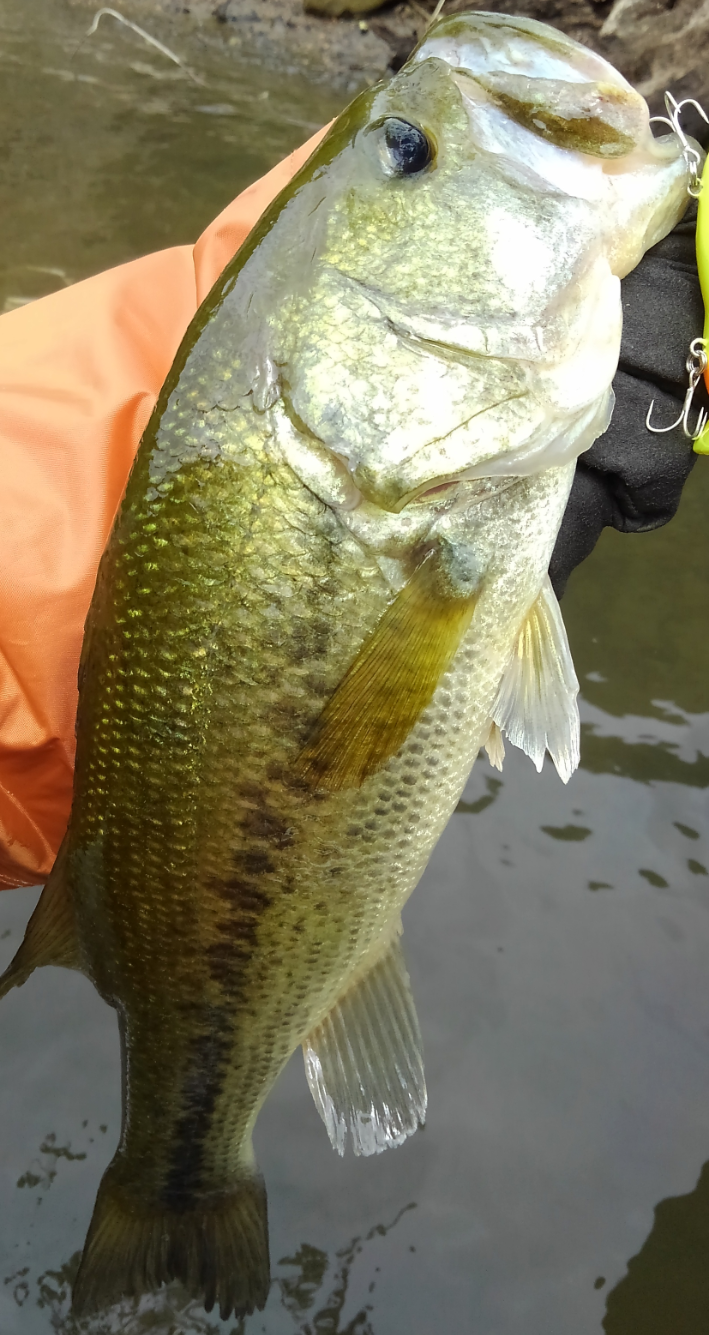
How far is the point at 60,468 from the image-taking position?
1503 millimetres

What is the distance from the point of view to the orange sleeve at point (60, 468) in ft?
4.78

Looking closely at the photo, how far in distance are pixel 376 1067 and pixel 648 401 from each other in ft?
3.79

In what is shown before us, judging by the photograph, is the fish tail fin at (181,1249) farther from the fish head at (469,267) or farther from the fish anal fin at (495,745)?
the fish head at (469,267)

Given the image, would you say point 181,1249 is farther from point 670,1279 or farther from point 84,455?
point 84,455

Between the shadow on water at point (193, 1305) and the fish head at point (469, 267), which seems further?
the shadow on water at point (193, 1305)

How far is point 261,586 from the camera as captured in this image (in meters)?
1.05

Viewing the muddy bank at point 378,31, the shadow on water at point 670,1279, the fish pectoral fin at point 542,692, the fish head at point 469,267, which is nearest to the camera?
the fish head at point 469,267

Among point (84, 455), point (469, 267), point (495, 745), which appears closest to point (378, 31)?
point (84, 455)

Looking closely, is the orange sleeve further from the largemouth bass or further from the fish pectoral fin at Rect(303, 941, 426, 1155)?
the fish pectoral fin at Rect(303, 941, 426, 1155)

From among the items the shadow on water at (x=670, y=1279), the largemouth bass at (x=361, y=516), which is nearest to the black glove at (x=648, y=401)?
the largemouth bass at (x=361, y=516)

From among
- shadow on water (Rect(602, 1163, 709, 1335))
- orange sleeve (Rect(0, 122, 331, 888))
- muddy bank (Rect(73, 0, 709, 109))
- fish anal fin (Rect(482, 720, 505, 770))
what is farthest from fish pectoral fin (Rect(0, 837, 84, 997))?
muddy bank (Rect(73, 0, 709, 109))

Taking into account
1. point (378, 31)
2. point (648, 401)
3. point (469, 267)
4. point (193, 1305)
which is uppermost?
point (469, 267)

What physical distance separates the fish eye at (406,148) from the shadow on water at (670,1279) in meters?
2.34

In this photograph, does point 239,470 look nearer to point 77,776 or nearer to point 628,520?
point 77,776
